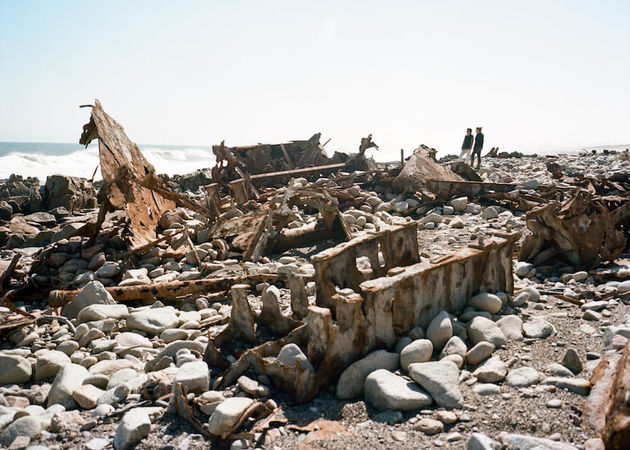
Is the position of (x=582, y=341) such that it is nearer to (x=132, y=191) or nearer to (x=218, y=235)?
(x=218, y=235)

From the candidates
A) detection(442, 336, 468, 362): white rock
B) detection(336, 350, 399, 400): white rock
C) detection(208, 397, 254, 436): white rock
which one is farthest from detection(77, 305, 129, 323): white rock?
detection(442, 336, 468, 362): white rock

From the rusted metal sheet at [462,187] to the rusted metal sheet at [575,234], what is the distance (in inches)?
178

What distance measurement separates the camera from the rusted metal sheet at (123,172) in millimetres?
7422

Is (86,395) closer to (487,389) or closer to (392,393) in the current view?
(392,393)

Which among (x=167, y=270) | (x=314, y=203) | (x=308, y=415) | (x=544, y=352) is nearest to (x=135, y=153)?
(x=167, y=270)

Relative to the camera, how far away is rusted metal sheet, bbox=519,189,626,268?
230 inches

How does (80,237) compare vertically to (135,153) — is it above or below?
below

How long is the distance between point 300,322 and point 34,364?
2.43 m

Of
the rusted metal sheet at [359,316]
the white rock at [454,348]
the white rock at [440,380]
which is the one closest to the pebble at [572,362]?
the white rock at [454,348]

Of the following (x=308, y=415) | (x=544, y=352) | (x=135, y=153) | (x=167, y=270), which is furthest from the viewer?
(x=135, y=153)

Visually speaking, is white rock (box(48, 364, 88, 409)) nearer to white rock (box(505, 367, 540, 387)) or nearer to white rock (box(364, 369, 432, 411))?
white rock (box(364, 369, 432, 411))

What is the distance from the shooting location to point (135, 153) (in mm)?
8922

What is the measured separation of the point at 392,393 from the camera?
9.44 ft

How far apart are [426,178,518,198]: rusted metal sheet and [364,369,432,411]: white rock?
28.1 ft
